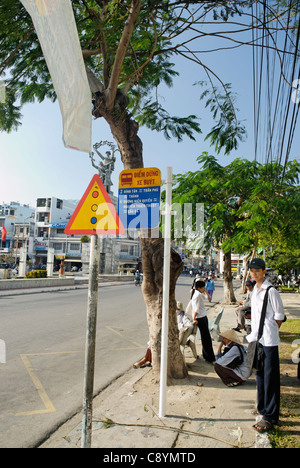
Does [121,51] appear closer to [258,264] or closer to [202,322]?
[258,264]

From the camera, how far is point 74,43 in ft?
9.36

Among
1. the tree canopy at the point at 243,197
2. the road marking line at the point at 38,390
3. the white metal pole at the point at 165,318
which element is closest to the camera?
the white metal pole at the point at 165,318

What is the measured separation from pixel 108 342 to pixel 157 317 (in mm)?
3400

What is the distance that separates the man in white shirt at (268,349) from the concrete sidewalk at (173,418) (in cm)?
23

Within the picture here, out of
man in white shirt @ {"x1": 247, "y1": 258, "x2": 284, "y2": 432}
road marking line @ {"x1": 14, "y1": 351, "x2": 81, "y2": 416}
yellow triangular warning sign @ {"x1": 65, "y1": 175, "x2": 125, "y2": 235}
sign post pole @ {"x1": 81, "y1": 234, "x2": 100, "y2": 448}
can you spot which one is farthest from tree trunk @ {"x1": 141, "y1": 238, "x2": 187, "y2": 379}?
sign post pole @ {"x1": 81, "y1": 234, "x2": 100, "y2": 448}

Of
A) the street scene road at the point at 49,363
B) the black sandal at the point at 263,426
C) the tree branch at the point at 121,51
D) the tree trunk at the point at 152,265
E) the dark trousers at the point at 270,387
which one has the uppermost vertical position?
the tree branch at the point at 121,51

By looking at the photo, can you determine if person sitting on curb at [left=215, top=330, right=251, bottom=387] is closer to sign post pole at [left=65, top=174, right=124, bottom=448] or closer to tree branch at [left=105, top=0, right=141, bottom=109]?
sign post pole at [left=65, top=174, right=124, bottom=448]

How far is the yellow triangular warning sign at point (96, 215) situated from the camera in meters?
2.96

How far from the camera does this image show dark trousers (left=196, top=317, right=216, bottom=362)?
240 inches

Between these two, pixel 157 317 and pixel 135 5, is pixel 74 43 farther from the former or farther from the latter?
pixel 157 317

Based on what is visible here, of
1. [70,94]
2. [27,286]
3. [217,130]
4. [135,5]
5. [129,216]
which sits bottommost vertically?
[27,286]

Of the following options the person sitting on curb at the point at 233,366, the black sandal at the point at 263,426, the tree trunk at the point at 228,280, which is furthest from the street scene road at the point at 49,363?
the tree trunk at the point at 228,280

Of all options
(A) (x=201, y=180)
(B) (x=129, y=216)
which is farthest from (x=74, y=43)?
(A) (x=201, y=180)
